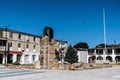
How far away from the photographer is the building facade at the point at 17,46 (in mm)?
54091

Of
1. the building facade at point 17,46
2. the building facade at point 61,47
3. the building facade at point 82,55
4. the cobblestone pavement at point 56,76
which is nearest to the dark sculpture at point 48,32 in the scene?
the cobblestone pavement at point 56,76

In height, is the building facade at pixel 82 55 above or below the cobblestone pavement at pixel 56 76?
above

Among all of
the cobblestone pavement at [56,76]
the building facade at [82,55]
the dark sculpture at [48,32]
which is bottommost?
the cobblestone pavement at [56,76]

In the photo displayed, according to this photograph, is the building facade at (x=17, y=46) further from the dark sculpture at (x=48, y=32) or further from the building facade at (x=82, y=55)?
the building facade at (x=82, y=55)

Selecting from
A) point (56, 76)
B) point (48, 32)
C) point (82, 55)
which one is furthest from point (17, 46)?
point (56, 76)

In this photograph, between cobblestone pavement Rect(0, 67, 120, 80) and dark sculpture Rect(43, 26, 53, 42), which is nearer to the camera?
cobblestone pavement Rect(0, 67, 120, 80)

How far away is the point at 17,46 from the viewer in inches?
2318

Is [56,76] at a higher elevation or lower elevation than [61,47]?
lower

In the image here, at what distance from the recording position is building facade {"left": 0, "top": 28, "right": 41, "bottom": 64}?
5409cm

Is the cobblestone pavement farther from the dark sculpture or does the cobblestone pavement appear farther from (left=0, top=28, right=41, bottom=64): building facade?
(left=0, top=28, right=41, bottom=64): building facade

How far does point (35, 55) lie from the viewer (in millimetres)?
65688

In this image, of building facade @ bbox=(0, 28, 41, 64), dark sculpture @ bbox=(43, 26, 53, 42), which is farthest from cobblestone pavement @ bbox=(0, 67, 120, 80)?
building facade @ bbox=(0, 28, 41, 64)

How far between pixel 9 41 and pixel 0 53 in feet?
13.2

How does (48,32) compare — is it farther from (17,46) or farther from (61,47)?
(61,47)
